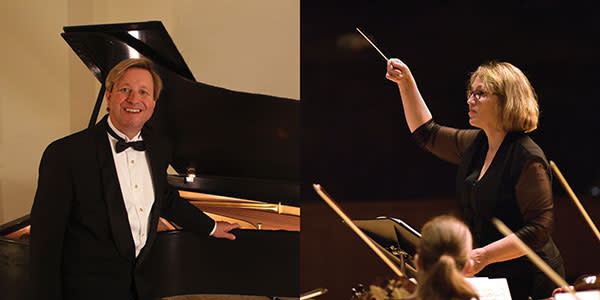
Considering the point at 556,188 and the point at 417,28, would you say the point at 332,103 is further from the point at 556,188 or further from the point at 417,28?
the point at 556,188

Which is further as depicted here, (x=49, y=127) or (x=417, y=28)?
(x=49, y=127)

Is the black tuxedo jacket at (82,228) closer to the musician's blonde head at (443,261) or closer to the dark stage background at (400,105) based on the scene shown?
the dark stage background at (400,105)

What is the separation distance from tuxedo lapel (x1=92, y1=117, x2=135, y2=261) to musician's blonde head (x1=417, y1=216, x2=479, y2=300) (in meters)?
1.60

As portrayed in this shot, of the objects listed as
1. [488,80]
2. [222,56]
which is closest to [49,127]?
[222,56]

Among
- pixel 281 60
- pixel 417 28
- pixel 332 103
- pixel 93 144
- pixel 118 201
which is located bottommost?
pixel 118 201

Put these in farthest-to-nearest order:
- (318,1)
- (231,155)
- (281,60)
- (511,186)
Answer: (281,60), (231,155), (318,1), (511,186)

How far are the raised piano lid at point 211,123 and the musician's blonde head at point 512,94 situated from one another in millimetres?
1132

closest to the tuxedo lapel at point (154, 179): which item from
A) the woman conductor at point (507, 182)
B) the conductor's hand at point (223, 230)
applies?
the conductor's hand at point (223, 230)

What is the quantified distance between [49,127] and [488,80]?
308cm

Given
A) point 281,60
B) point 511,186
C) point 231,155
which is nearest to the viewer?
point 511,186

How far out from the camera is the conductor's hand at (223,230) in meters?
3.29

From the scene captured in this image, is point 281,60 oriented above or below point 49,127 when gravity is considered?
above

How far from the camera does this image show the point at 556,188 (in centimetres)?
261

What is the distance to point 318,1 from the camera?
9.03ft
